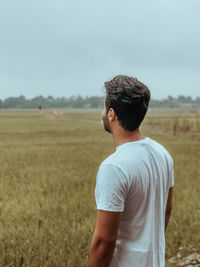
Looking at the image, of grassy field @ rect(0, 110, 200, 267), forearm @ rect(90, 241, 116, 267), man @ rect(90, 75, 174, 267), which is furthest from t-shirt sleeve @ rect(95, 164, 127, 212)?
grassy field @ rect(0, 110, 200, 267)

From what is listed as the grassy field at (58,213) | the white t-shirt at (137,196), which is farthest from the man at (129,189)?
the grassy field at (58,213)

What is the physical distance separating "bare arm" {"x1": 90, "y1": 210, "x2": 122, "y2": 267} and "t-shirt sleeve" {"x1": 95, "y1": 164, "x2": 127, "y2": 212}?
36 millimetres

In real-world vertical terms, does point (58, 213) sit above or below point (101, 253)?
below

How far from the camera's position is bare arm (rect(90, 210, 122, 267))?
135cm

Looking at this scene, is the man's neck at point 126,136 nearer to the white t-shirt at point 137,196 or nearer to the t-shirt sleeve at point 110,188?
the white t-shirt at point 137,196

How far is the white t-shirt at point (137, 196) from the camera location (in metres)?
1.32

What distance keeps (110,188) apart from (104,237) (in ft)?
0.78

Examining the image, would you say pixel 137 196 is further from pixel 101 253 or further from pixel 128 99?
pixel 128 99

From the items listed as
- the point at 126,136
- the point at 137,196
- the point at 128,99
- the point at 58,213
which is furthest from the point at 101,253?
the point at 58,213

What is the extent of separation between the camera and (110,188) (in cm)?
131

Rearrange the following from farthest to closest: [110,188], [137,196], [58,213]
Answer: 1. [58,213]
2. [137,196]
3. [110,188]

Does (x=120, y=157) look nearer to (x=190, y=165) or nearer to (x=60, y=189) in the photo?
(x=60, y=189)

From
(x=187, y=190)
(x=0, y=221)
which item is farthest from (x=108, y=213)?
(x=187, y=190)

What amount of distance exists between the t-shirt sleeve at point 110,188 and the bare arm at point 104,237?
4cm
